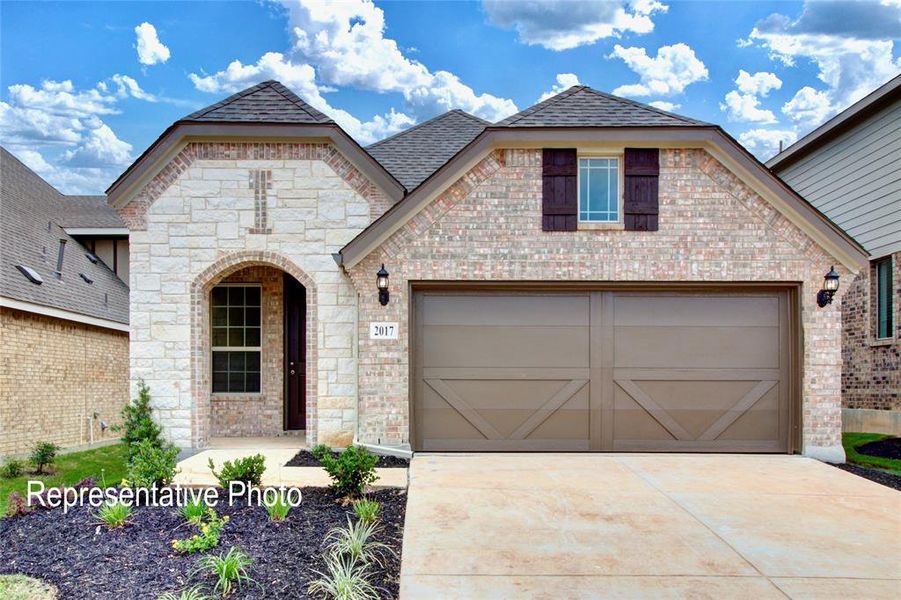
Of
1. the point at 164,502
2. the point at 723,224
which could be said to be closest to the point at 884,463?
the point at 723,224

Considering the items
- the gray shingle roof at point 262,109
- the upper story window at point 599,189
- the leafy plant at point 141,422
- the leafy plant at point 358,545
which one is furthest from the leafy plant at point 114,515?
the upper story window at point 599,189

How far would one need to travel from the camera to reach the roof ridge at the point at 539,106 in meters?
8.38

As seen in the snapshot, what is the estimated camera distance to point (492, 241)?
833cm

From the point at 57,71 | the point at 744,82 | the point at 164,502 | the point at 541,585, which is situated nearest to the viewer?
the point at 541,585

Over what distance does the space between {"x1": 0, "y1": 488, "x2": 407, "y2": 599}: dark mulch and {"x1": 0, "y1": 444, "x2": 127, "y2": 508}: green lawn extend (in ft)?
6.13

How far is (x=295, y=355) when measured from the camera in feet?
33.9

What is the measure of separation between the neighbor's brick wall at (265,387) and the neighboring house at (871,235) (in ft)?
34.7

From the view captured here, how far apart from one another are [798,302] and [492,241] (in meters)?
4.35

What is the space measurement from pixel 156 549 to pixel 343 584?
1.74 meters

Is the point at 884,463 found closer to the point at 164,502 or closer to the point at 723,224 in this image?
the point at 723,224

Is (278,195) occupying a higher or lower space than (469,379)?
higher

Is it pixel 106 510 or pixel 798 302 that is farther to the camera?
pixel 798 302

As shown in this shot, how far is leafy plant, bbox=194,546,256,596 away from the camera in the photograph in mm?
3936

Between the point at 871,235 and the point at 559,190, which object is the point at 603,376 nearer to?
the point at 559,190
